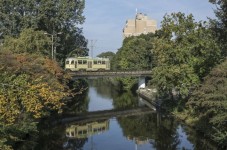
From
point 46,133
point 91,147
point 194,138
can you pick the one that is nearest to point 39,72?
point 46,133

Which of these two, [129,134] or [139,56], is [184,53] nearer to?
[129,134]

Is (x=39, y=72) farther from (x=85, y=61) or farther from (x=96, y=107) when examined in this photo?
(x=85, y=61)

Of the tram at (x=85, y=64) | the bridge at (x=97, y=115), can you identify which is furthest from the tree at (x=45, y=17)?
the bridge at (x=97, y=115)

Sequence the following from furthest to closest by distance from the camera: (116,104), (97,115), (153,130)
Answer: (116,104) → (97,115) → (153,130)

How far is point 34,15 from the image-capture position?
228ft

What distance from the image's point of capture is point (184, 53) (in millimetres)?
47375

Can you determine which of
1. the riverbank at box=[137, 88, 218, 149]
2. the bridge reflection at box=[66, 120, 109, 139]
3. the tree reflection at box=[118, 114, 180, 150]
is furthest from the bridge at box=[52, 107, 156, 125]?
the tree reflection at box=[118, 114, 180, 150]

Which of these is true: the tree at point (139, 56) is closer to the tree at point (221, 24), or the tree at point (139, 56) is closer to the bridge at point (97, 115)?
the bridge at point (97, 115)

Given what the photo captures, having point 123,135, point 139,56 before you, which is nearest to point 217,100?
point 123,135

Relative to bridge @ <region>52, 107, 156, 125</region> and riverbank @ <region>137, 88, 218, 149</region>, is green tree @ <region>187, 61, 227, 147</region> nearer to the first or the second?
riverbank @ <region>137, 88, 218, 149</region>

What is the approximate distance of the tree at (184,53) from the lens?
151 feet

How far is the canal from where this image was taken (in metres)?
34.8

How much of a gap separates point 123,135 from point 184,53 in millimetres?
13186

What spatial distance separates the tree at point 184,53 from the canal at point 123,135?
4881 millimetres
